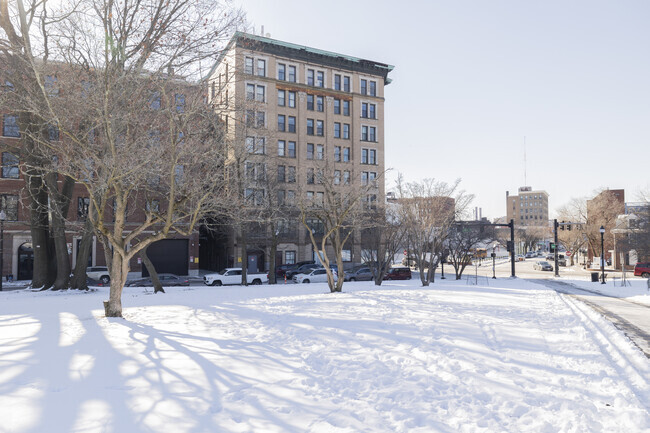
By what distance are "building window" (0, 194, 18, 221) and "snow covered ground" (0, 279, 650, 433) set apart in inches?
1277

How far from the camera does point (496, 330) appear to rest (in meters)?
10.3

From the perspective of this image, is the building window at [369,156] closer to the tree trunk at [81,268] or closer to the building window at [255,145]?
the building window at [255,145]

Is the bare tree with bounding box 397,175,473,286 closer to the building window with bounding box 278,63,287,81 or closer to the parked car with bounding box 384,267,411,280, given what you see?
the parked car with bounding box 384,267,411,280

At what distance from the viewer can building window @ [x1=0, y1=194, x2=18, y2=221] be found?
36719 mm

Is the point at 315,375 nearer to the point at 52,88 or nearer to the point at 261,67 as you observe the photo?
the point at 52,88

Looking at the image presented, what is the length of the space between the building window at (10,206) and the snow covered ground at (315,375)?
1277 inches

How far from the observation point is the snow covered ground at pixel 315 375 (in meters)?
4.99

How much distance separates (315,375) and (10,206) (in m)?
41.3

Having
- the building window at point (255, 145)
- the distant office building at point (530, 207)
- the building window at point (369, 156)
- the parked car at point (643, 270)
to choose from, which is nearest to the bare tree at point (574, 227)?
the parked car at point (643, 270)

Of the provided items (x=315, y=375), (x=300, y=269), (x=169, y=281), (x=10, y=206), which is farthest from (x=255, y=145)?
(x=10, y=206)

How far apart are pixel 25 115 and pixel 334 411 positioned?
78.3ft

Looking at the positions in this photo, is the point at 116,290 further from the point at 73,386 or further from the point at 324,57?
the point at 324,57

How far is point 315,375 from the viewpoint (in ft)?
21.7

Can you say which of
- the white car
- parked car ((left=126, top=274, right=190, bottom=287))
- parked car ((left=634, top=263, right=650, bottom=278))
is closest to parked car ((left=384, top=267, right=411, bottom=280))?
the white car
